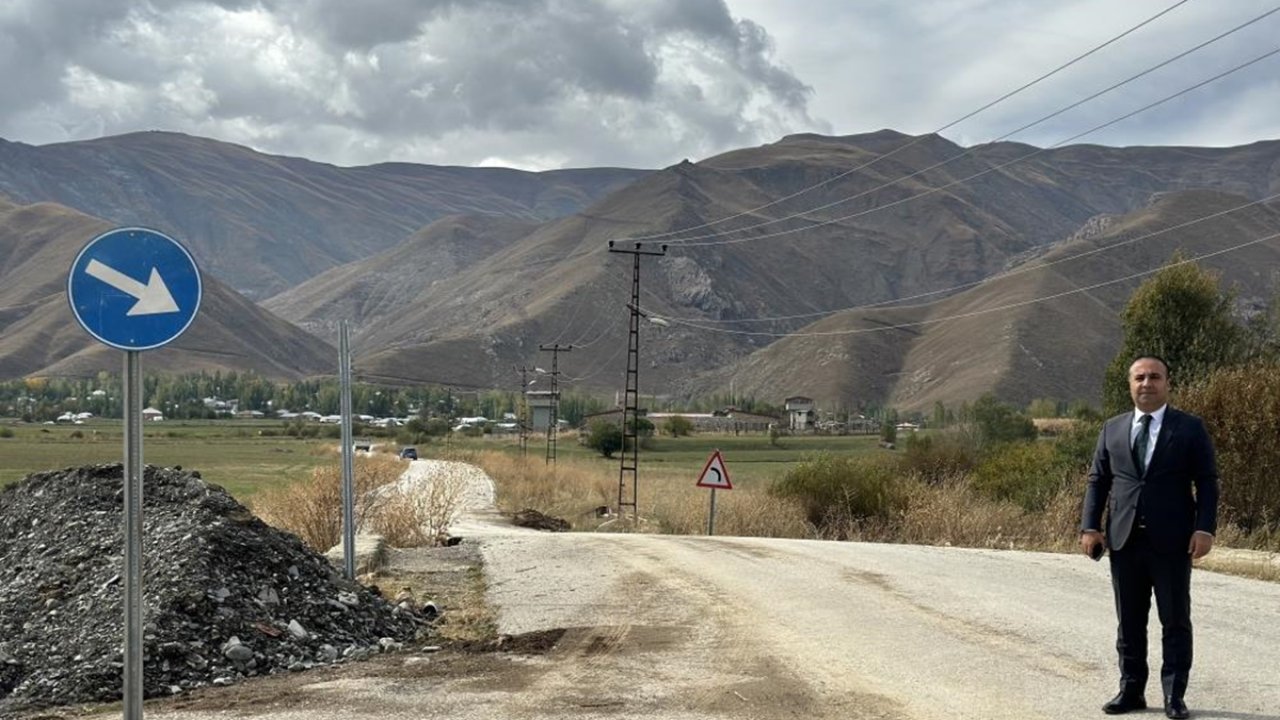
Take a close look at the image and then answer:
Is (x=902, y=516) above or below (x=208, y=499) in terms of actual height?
below

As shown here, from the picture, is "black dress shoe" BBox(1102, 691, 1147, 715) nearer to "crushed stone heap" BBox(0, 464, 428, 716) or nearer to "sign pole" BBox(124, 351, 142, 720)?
"sign pole" BBox(124, 351, 142, 720)

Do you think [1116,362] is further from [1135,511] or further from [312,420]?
[312,420]

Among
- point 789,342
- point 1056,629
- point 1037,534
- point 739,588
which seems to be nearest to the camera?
point 1056,629

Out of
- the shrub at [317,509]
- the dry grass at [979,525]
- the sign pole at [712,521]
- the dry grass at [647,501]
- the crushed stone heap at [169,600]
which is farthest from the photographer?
the dry grass at [647,501]

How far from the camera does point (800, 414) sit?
477ft

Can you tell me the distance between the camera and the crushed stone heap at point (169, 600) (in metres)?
9.35

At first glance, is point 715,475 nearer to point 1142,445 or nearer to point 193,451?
point 1142,445

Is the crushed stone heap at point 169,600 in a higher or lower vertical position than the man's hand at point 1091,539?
lower

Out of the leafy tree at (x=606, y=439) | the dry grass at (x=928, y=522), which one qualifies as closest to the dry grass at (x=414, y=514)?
the dry grass at (x=928, y=522)

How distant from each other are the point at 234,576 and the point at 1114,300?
179m

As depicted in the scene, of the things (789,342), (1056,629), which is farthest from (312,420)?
(1056,629)

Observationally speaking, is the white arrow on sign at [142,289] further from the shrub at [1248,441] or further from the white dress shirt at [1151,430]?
the shrub at [1248,441]

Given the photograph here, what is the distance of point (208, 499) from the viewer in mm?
12680

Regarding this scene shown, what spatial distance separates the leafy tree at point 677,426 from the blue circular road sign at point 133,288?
11620cm
